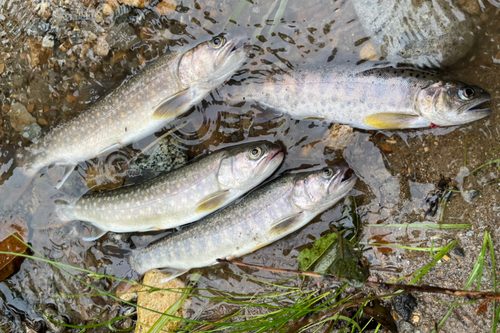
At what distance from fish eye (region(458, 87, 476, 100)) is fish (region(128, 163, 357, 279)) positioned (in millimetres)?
1205

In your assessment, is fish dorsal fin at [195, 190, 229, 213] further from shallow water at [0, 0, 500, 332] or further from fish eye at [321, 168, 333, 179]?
fish eye at [321, 168, 333, 179]

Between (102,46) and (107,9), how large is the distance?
43cm

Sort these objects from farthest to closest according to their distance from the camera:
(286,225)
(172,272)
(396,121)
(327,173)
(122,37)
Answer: (122,37), (172,272), (286,225), (327,173), (396,121)

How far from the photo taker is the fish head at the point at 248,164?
11.5 ft

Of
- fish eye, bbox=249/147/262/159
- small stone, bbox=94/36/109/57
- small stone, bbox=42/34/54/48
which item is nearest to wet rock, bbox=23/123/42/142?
small stone, bbox=42/34/54/48

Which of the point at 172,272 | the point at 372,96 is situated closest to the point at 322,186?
the point at 372,96

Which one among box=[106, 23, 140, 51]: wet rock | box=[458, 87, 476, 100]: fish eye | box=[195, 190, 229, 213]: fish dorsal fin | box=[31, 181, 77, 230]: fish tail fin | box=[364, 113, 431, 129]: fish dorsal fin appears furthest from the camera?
box=[31, 181, 77, 230]: fish tail fin

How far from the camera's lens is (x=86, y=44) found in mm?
4129

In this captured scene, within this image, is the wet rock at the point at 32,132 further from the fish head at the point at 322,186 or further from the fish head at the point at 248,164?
the fish head at the point at 322,186

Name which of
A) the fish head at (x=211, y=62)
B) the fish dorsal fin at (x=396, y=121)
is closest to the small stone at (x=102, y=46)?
the fish head at (x=211, y=62)

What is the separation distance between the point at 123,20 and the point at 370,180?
3360mm

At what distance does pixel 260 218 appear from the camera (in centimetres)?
354

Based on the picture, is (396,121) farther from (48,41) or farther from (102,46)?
(48,41)

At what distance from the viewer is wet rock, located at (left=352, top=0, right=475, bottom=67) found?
3.31m
